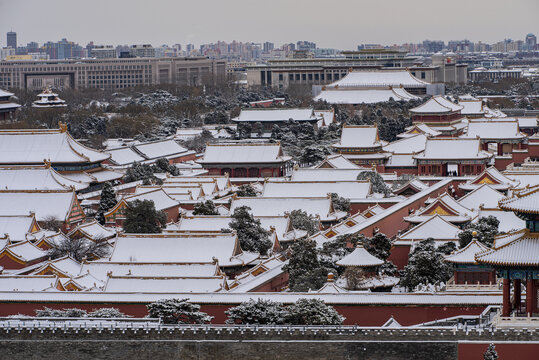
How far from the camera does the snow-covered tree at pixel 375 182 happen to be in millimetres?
38094

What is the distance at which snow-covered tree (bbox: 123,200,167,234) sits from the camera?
31.9m

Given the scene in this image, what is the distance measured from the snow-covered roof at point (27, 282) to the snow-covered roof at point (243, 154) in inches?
781

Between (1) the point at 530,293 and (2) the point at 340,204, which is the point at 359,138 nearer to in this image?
(2) the point at 340,204

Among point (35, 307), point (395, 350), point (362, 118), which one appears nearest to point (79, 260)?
point (35, 307)

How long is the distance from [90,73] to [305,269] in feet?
286

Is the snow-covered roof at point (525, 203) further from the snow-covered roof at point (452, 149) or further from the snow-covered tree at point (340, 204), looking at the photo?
the snow-covered roof at point (452, 149)

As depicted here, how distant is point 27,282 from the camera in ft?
81.4

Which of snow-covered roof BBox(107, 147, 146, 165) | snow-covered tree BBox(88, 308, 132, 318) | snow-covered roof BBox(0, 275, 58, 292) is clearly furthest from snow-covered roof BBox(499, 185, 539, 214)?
snow-covered roof BBox(107, 147, 146, 165)

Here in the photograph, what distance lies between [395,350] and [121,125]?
42606 mm

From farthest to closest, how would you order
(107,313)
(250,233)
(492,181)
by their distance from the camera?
(492,181)
(250,233)
(107,313)

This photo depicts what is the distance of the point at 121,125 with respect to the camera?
60.4 meters

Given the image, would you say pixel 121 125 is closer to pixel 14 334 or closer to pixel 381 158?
pixel 381 158

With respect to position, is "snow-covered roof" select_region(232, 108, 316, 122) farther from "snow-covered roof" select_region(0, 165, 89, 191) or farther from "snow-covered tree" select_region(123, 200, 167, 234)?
"snow-covered tree" select_region(123, 200, 167, 234)

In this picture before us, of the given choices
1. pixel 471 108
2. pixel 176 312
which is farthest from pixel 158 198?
pixel 471 108
